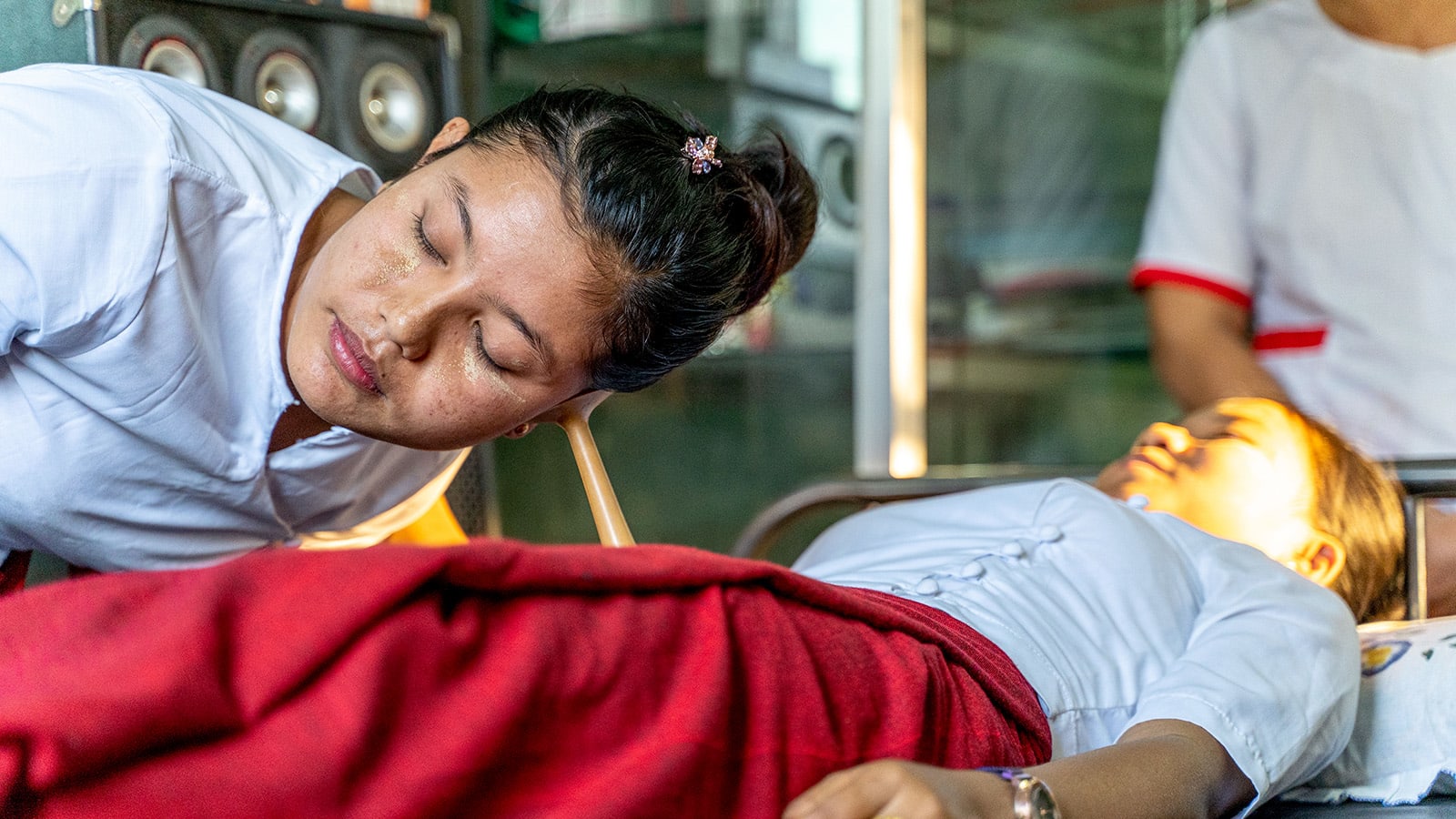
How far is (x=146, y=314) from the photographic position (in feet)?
3.53

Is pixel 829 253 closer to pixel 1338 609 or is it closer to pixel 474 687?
pixel 1338 609

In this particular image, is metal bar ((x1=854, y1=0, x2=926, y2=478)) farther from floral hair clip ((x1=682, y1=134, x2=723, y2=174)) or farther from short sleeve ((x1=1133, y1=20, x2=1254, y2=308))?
floral hair clip ((x1=682, y1=134, x2=723, y2=174))

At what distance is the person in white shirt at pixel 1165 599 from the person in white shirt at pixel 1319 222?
0.54 metres

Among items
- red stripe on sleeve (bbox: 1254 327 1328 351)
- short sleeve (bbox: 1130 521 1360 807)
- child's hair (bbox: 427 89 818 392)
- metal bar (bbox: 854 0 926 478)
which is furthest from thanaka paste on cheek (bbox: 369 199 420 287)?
metal bar (bbox: 854 0 926 478)

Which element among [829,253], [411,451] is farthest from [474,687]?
[829,253]

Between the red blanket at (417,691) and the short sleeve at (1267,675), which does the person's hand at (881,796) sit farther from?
the short sleeve at (1267,675)

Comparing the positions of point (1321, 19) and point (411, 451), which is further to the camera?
point (1321, 19)

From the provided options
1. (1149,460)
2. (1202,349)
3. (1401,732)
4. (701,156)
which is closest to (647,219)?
(701,156)

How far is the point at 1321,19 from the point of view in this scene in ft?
6.73

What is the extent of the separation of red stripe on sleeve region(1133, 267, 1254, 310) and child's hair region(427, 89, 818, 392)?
3.58 ft

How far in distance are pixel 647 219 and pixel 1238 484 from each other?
2.50 feet

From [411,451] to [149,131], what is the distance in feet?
1.49

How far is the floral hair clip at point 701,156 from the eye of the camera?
1.12 metres

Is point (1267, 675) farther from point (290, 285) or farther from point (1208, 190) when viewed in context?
point (1208, 190)
